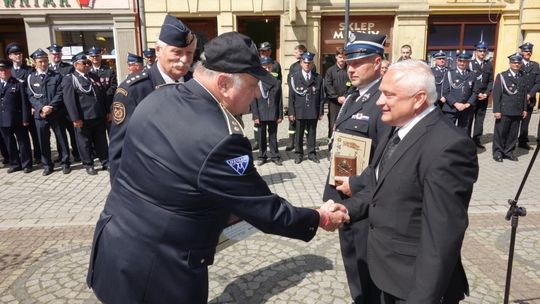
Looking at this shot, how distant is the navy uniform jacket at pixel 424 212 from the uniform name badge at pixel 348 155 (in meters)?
0.79

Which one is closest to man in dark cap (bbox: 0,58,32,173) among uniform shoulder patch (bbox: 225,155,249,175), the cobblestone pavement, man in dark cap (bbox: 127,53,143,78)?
the cobblestone pavement

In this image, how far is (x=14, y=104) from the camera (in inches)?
340

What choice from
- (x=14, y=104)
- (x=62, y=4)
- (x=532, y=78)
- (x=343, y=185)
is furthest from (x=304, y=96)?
(x=62, y=4)

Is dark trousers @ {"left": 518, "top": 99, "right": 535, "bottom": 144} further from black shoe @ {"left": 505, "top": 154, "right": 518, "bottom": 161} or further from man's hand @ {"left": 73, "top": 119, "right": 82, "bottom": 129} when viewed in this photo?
man's hand @ {"left": 73, "top": 119, "right": 82, "bottom": 129}

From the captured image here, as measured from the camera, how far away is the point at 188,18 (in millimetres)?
14977

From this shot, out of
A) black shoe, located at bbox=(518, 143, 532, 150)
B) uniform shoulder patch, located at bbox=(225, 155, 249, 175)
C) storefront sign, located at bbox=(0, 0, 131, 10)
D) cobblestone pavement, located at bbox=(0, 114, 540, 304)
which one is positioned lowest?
black shoe, located at bbox=(518, 143, 532, 150)

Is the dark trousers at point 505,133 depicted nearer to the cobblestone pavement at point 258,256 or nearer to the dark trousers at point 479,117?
the dark trousers at point 479,117

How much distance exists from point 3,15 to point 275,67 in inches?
402

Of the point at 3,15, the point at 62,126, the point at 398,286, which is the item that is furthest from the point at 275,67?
the point at 3,15

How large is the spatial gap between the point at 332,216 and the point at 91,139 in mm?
7437

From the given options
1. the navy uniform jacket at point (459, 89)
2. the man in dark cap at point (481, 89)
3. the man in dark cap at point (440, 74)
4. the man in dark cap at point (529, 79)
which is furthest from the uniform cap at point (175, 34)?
the man in dark cap at point (481, 89)

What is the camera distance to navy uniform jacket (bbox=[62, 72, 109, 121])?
27.6 feet

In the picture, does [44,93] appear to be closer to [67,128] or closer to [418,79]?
[67,128]

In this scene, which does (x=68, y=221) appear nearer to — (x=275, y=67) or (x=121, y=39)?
(x=275, y=67)
